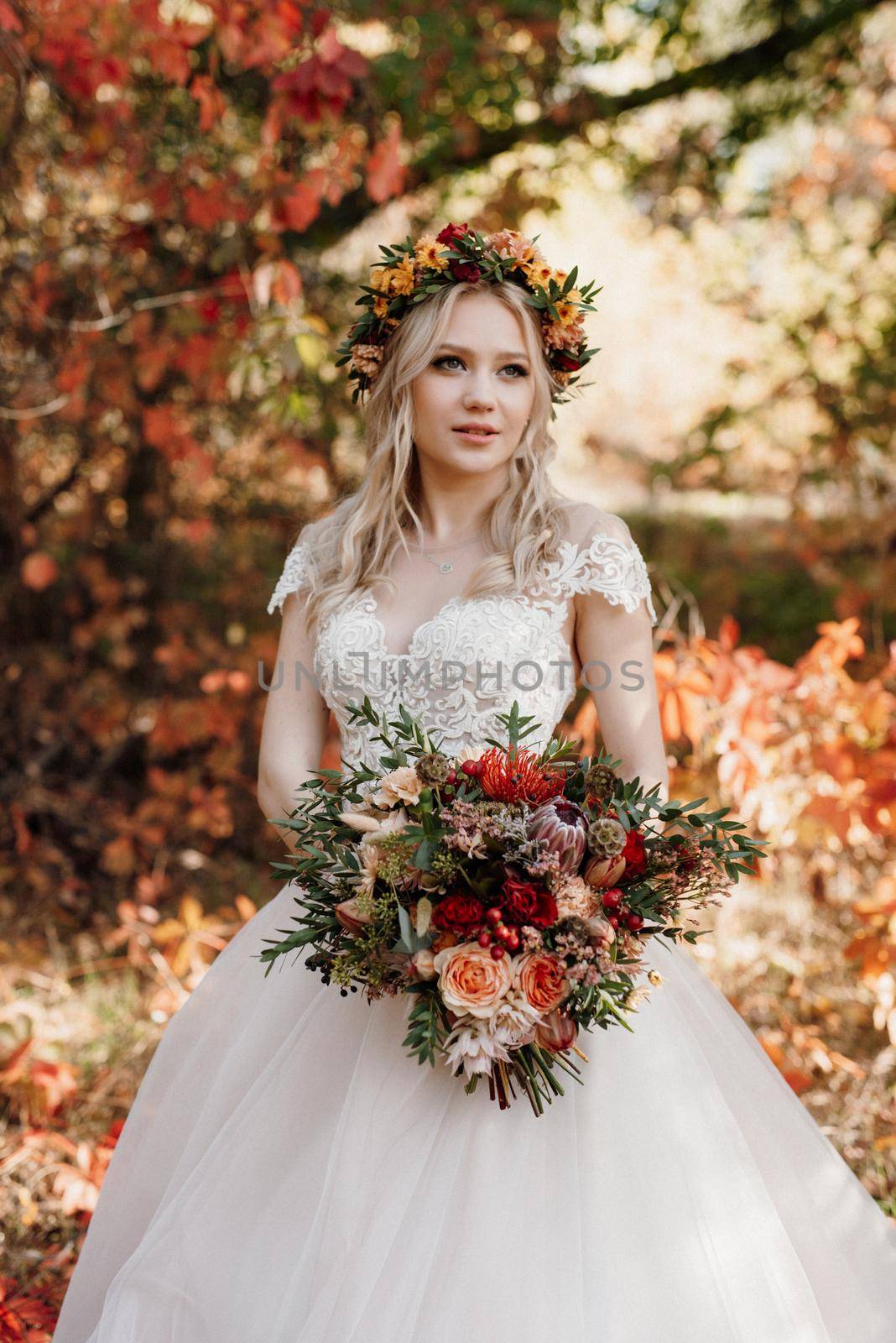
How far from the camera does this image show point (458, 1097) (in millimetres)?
2033

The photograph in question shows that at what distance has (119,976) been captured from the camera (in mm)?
4727

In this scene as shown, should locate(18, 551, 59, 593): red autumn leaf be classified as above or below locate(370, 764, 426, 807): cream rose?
above

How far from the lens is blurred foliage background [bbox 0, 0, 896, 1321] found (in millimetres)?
3777

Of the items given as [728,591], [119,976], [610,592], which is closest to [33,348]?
[119,976]

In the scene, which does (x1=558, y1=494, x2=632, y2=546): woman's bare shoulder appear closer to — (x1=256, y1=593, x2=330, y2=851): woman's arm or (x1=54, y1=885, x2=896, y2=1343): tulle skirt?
(x1=256, y1=593, x2=330, y2=851): woman's arm

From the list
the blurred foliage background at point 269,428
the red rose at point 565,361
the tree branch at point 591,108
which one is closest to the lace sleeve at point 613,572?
the red rose at point 565,361

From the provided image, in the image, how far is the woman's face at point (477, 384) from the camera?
2596 millimetres

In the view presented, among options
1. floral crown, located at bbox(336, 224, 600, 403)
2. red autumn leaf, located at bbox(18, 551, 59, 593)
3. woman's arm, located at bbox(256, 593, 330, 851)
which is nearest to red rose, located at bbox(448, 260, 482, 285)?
floral crown, located at bbox(336, 224, 600, 403)

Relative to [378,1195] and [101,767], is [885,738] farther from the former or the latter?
[101,767]

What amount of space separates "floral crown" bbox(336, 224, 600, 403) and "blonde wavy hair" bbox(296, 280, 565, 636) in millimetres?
28

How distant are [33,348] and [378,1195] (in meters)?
4.37

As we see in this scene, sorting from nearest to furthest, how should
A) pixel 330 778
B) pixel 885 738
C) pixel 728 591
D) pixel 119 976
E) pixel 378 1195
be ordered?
pixel 378 1195
pixel 330 778
pixel 885 738
pixel 119 976
pixel 728 591

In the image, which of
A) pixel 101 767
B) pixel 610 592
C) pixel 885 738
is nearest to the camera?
pixel 610 592

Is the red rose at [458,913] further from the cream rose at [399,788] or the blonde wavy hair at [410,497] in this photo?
the blonde wavy hair at [410,497]
